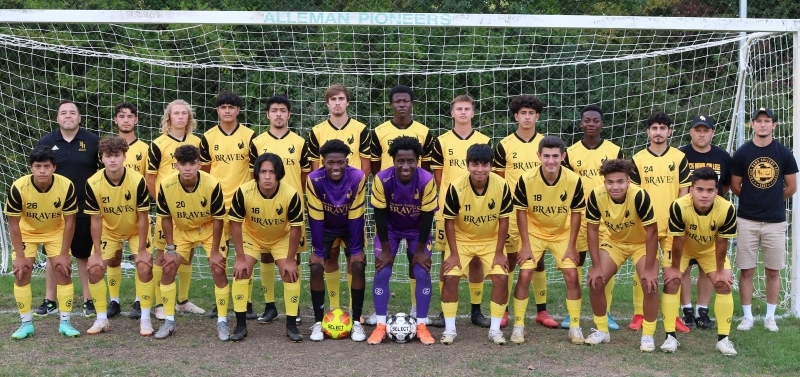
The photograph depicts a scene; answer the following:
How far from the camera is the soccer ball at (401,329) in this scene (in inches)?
257

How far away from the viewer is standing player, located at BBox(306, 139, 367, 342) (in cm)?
655

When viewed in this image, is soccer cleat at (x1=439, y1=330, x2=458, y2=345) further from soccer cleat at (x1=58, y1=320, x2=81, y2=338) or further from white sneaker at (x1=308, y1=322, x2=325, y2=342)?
soccer cleat at (x1=58, y1=320, x2=81, y2=338)

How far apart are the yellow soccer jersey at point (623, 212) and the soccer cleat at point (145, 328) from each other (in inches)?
140

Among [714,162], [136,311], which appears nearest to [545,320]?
[714,162]

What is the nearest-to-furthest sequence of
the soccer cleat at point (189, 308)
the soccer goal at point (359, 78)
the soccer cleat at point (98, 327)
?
the soccer cleat at point (98, 327)
the soccer cleat at point (189, 308)
the soccer goal at point (359, 78)

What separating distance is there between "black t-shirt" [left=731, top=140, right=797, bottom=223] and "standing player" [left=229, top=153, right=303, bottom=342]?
147 inches

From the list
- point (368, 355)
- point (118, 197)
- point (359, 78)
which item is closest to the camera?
point (368, 355)

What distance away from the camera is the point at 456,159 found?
726 cm

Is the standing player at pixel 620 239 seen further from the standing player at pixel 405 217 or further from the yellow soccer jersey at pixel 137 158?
the yellow soccer jersey at pixel 137 158

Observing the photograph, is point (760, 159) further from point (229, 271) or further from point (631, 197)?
point (229, 271)

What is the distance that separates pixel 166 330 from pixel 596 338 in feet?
11.1

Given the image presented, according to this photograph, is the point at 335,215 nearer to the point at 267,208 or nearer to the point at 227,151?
the point at 267,208

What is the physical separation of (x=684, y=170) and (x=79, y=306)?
553cm

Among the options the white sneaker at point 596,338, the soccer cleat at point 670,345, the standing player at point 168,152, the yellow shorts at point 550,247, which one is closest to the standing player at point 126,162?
the standing player at point 168,152
